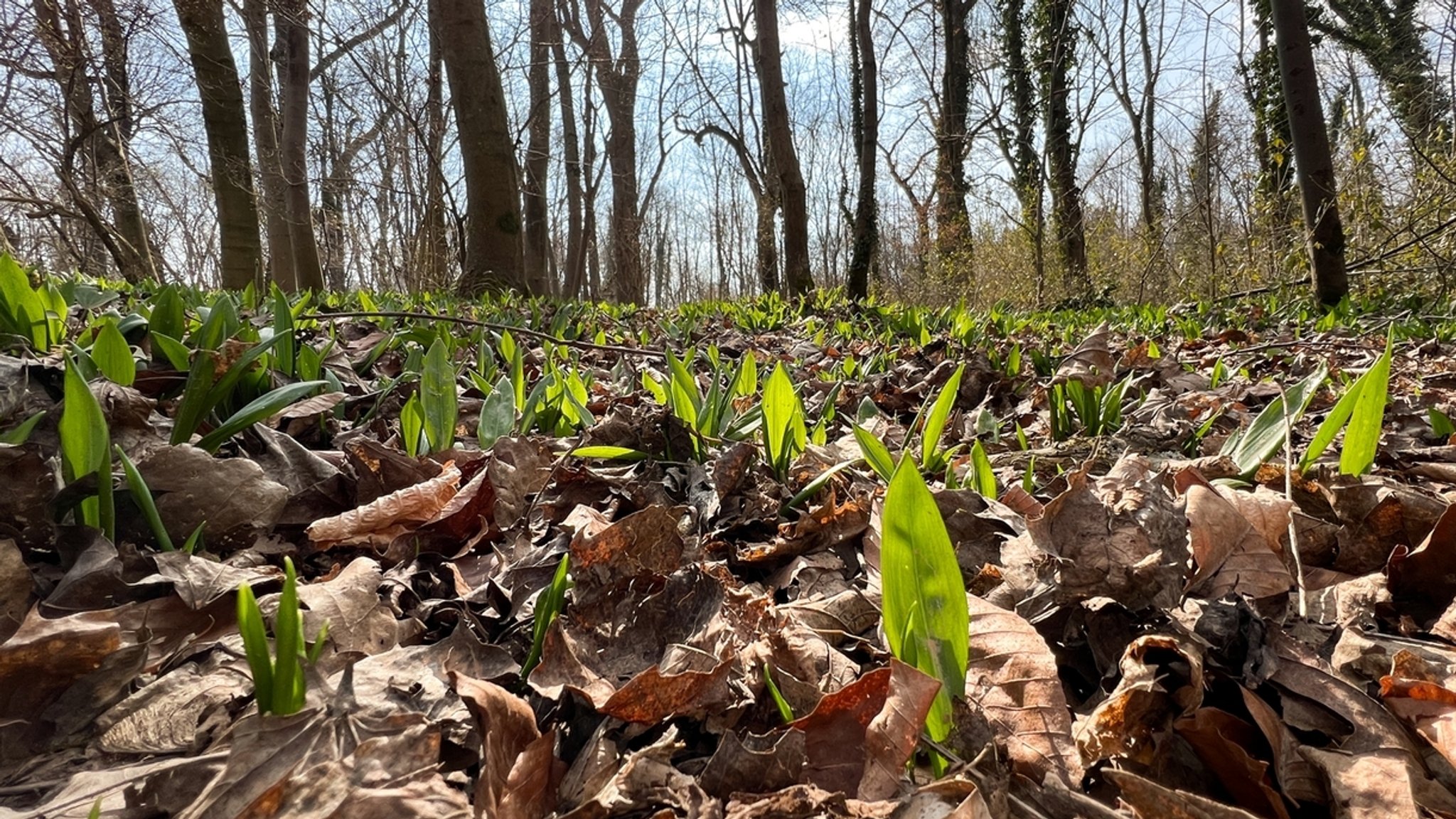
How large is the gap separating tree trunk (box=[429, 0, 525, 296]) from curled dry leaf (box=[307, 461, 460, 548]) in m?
6.58

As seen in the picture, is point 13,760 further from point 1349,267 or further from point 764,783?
point 1349,267

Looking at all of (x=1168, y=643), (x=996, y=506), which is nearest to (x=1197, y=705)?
(x=1168, y=643)

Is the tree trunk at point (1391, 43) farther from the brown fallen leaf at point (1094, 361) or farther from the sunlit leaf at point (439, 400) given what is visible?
the sunlit leaf at point (439, 400)

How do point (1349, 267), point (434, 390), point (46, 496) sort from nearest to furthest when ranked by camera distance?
point (46, 496), point (434, 390), point (1349, 267)

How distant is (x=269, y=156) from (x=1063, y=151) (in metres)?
14.1

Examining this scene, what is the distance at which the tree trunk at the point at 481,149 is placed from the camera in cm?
732

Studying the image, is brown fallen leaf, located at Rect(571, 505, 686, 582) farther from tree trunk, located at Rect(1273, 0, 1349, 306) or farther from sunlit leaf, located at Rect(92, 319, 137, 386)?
tree trunk, located at Rect(1273, 0, 1349, 306)

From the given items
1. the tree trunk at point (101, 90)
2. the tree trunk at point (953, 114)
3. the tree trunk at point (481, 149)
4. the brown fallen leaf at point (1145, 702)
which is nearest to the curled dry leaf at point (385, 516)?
the brown fallen leaf at point (1145, 702)

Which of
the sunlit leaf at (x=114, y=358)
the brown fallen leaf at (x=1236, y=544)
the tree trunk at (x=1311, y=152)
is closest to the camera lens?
the brown fallen leaf at (x=1236, y=544)

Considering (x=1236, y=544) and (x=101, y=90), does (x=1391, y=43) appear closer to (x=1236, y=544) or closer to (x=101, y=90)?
(x=1236, y=544)

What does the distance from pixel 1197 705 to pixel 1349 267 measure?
8.10 m

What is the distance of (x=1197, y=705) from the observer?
2.28 feet

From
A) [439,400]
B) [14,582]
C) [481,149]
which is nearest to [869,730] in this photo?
[14,582]

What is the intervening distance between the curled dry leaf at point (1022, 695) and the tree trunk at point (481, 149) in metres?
7.19
